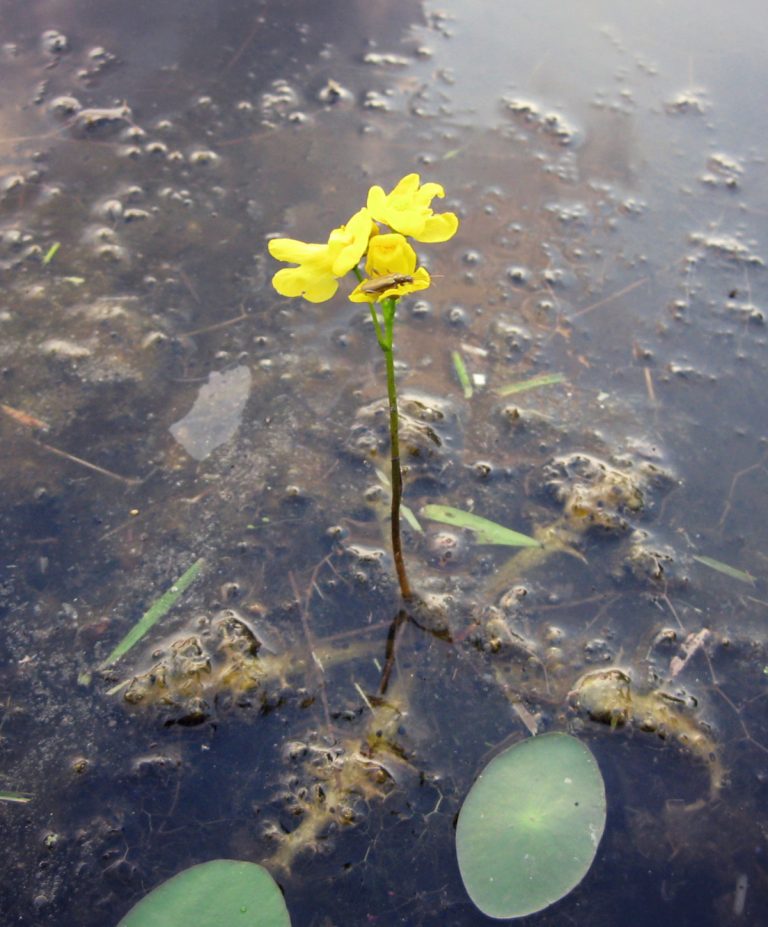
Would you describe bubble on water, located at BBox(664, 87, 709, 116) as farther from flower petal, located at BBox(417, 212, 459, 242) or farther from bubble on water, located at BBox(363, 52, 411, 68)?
flower petal, located at BBox(417, 212, 459, 242)

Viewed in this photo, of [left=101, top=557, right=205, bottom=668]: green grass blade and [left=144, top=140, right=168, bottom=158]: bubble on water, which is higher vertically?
[left=144, top=140, right=168, bottom=158]: bubble on water

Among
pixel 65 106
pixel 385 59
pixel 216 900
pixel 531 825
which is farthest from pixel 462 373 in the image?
pixel 65 106

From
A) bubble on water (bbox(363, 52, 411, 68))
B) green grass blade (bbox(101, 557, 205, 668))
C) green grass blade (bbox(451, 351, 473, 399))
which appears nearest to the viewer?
green grass blade (bbox(101, 557, 205, 668))

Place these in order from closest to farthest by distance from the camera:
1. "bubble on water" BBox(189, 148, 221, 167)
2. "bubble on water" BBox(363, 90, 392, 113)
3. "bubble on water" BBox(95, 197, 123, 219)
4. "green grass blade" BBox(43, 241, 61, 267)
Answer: "green grass blade" BBox(43, 241, 61, 267)
"bubble on water" BBox(95, 197, 123, 219)
"bubble on water" BBox(189, 148, 221, 167)
"bubble on water" BBox(363, 90, 392, 113)

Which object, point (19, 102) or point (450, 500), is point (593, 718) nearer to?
point (450, 500)

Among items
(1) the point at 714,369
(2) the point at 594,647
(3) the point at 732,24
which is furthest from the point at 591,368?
(3) the point at 732,24

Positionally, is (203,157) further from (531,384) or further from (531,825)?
(531,825)

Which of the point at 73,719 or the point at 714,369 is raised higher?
the point at 714,369

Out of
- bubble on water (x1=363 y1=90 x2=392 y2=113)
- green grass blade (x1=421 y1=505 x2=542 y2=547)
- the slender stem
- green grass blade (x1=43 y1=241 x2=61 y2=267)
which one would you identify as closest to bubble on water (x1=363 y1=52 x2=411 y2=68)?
bubble on water (x1=363 y1=90 x2=392 y2=113)
